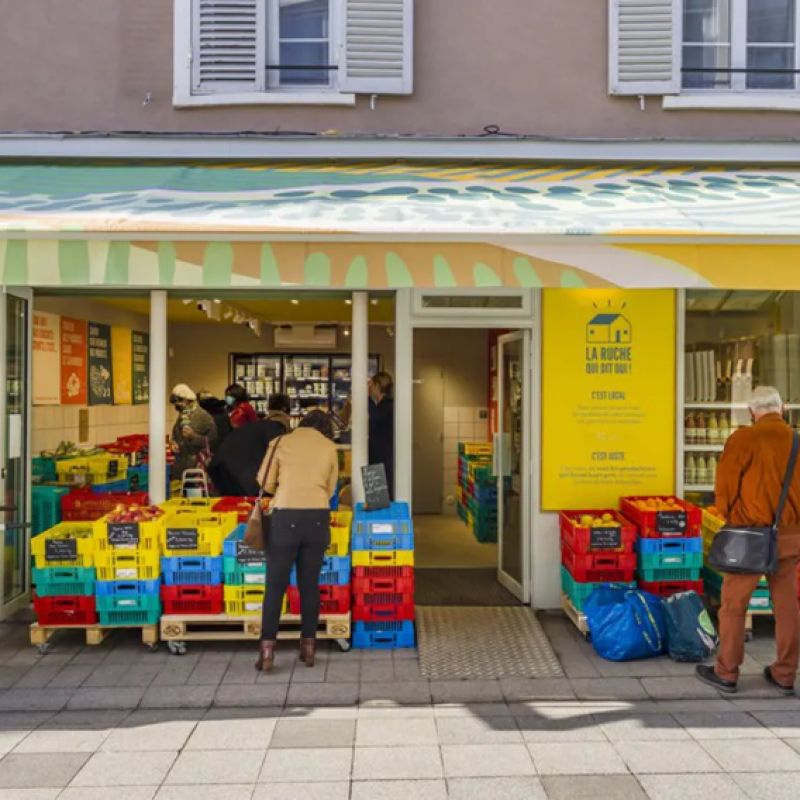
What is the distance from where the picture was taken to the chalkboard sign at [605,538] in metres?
6.62

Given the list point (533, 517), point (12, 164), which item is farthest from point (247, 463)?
point (12, 164)

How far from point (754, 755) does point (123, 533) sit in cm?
430

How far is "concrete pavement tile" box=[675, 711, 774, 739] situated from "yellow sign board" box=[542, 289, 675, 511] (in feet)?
8.07

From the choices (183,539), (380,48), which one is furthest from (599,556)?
(380,48)

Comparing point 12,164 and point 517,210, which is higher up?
point 12,164

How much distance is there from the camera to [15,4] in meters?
7.36

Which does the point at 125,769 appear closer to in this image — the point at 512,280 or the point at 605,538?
the point at 512,280

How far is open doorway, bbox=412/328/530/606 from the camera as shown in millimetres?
7915

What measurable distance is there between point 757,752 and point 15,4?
7.92m

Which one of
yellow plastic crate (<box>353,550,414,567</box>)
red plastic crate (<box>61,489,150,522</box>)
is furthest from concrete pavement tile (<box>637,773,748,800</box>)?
red plastic crate (<box>61,489,150,522</box>)

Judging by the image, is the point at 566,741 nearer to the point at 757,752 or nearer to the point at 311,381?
the point at 757,752

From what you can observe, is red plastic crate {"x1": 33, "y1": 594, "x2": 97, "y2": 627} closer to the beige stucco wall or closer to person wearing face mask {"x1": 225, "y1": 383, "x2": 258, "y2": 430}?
person wearing face mask {"x1": 225, "y1": 383, "x2": 258, "y2": 430}

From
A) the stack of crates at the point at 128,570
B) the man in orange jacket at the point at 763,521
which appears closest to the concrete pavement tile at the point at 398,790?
the man in orange jacket at the point at 763,521

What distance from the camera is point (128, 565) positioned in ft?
20.3
